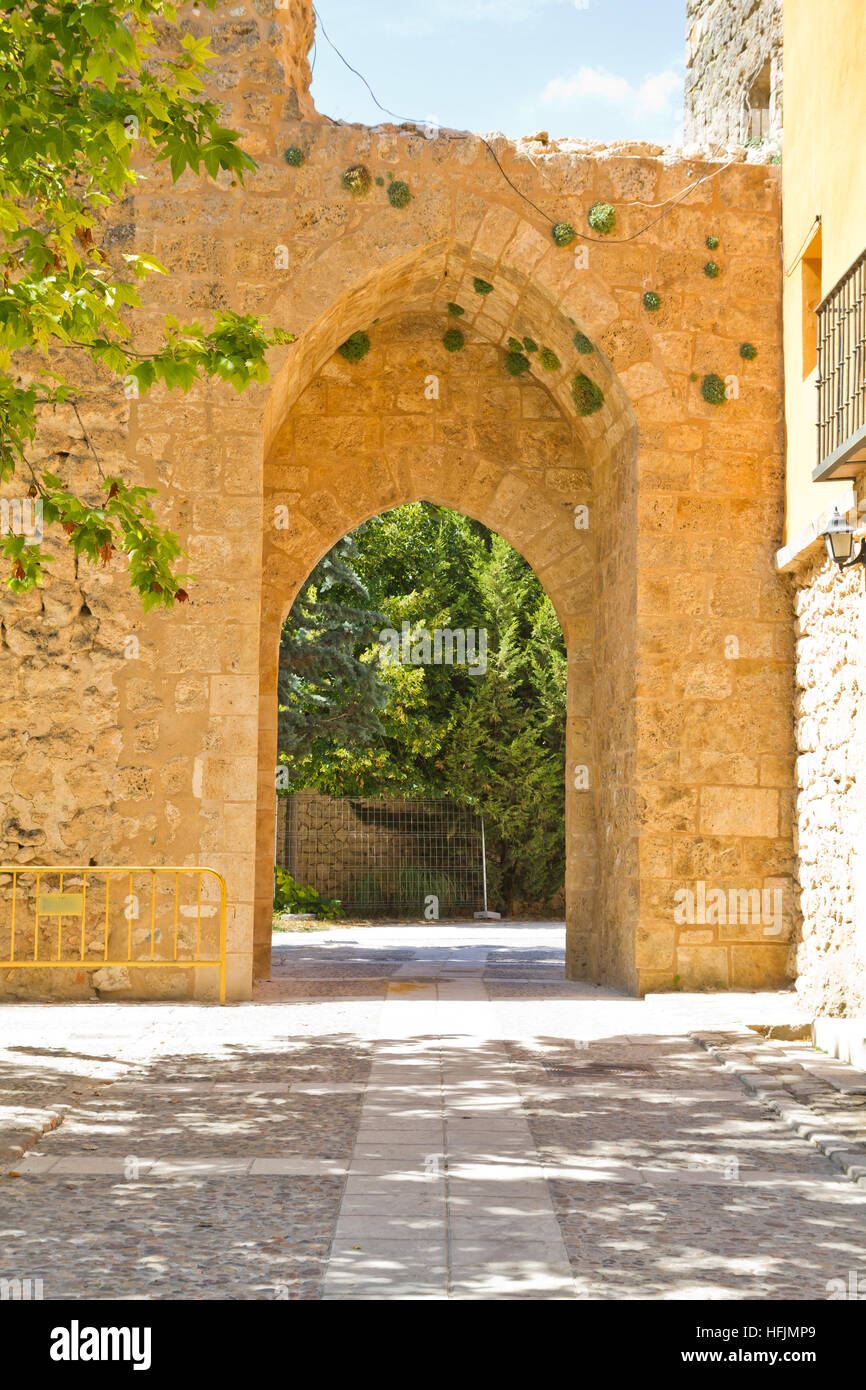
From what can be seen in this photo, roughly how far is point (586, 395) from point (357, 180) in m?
2.29

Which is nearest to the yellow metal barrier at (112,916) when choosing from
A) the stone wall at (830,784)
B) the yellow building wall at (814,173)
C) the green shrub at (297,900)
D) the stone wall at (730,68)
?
the stone wall at (830,784)

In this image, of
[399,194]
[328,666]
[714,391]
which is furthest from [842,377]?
[328,666]

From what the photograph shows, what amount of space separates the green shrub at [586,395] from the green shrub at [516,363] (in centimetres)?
71

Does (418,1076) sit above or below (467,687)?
below

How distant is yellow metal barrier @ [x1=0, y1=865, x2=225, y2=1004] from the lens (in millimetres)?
8492

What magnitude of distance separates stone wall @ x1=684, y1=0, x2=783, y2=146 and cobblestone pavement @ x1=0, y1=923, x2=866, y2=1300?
7099 mm

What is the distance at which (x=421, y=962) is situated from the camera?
1202 cm

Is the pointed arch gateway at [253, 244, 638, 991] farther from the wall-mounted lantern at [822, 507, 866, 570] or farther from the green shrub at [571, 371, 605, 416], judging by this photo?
the wall-mounted lantern at [822, 507, 866, 570]

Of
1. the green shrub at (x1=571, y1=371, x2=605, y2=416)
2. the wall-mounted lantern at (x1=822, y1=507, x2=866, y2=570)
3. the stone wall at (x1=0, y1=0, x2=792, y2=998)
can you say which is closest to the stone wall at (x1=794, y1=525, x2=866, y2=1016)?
the stone wall at (x1=0, y1=0, x2=792, y2=998)

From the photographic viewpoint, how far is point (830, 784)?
8.15m

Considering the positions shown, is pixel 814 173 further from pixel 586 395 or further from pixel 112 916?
pixel 112 916

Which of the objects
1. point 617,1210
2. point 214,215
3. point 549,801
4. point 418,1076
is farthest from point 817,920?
point 549,801

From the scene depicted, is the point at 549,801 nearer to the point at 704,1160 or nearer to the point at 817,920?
the point at 817,920

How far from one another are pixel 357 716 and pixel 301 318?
9526 millimetres
